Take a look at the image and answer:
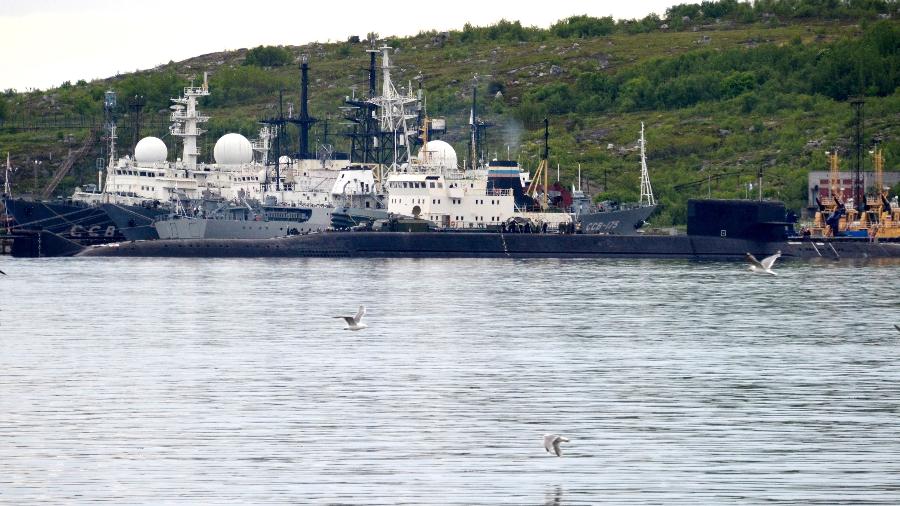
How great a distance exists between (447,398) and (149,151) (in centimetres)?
8860

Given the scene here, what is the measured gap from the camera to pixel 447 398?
125 ft

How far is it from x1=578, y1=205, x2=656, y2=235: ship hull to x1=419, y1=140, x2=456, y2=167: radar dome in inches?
421

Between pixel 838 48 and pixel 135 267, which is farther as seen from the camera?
pixel 838 48

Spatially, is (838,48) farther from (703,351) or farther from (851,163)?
(703,351)

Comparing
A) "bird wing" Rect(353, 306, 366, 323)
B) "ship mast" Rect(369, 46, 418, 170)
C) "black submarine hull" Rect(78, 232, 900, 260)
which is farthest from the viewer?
"ship mast" Rect(369, 46, 418, 170)

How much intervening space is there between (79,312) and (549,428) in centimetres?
3116

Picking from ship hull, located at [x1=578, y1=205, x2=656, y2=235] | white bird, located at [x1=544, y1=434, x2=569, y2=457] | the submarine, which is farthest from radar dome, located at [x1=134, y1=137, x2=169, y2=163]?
white bird, located at [x1=544, y1=434, x2=569, y2=457]

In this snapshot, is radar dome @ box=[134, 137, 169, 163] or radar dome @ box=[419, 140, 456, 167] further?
radar dome @ box=[134, 137, 169, 163]

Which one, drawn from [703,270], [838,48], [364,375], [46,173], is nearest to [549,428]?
[364,375]

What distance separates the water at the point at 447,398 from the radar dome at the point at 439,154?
41669 millimetres

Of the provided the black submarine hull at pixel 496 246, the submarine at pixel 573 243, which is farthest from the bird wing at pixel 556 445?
the black submarine hull at pixel 496 246

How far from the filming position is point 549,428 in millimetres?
34062

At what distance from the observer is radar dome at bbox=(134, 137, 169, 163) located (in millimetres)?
123000

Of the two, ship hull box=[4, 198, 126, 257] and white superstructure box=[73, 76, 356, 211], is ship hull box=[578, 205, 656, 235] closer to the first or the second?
white superstructure box=[73, 76, 356, 211]
